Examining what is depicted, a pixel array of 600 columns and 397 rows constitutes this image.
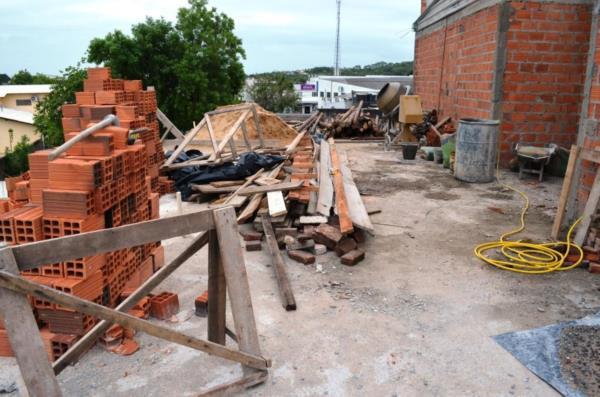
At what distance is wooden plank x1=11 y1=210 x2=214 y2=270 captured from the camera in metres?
2.41

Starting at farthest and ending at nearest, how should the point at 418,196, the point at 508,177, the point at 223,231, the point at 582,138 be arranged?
the point at 508,177 < the point at 418,196 < the point at 582,138 < the point at 223,231

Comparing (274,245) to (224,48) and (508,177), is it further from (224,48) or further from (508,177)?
(224,48)

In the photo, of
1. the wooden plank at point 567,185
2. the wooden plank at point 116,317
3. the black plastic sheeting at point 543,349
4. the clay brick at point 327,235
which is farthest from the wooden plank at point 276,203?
the wooden plank at point 567,185

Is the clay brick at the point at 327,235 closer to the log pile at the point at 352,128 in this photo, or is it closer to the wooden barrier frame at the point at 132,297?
the wooden barrier frame at the point at 132,297

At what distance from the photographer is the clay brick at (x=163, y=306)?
4.07 m

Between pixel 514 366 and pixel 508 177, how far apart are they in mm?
6664

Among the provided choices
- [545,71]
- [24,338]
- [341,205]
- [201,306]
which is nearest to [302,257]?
[341,205]

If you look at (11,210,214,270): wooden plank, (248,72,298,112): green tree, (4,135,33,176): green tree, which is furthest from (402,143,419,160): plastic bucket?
(248,72,298,112): green tree

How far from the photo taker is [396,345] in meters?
3.66

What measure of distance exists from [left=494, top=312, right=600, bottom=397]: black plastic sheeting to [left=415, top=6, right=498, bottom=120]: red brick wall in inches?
276

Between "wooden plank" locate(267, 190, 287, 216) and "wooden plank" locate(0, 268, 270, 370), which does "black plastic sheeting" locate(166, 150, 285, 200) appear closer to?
"wooden plank" locate(267, 190, 287, 216)

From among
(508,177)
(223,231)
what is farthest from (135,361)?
(508,177)

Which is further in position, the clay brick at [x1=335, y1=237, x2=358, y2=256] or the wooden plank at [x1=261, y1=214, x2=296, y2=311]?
the clay brick at [x1=335, y1=237, x2=358, y2=256]

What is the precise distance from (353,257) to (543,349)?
2.12m
